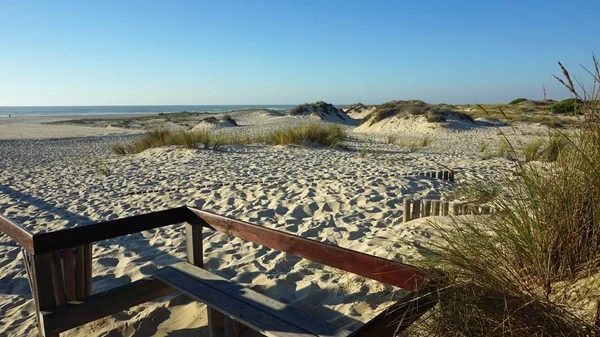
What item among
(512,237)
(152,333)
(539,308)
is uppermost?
(512,237)

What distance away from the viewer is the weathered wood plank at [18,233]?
227 cm

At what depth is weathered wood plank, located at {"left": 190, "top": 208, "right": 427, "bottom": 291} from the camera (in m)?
1.94

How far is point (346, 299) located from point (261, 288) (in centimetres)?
70

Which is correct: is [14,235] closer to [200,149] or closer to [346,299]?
[346,299]

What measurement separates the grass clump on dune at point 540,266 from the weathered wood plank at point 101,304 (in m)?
1.73

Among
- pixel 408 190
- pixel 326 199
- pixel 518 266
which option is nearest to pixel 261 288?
pixel 518 266

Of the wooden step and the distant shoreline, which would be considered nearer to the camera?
the wooden step

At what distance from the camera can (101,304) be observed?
249 cm

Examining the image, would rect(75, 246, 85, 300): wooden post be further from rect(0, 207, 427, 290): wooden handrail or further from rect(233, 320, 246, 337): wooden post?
rect(233, 320, 246, 337): wooden post

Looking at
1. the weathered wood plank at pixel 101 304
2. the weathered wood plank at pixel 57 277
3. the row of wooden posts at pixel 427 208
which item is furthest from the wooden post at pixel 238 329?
the row of wooden posts at pixel 427 208

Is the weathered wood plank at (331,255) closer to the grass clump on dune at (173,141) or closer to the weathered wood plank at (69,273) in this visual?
the weathered wood plank at (69,273)

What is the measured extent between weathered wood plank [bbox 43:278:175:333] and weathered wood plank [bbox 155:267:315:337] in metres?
0.12

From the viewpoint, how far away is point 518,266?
2062mm

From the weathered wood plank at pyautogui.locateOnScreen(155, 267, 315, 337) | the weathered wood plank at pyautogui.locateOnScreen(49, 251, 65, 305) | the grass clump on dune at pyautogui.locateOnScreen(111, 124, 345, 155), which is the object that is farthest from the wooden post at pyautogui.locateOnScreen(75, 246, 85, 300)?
the grass clump on dune at pyautogui.locateOnScreen(111, 124, 345, 155)
